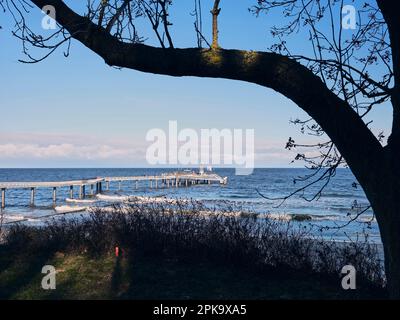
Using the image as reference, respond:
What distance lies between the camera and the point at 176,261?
8461 millimetres

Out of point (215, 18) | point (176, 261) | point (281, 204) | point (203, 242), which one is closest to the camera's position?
point (215, 18)

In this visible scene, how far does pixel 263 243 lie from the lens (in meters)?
8.64

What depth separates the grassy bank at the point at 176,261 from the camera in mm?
7145

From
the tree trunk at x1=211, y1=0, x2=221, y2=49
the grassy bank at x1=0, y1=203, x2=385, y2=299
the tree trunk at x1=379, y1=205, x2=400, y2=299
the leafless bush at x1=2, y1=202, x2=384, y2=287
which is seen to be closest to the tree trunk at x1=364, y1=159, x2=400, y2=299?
the tree trunk at x1=379, y1=205, x2=400, y2=299

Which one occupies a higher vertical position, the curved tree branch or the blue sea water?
the curved tree branch

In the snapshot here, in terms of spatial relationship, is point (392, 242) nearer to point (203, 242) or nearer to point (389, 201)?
point (389, 201)

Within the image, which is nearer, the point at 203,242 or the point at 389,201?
the point at 389,201

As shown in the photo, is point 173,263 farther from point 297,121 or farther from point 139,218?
point 297,121

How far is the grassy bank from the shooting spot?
7145 mm

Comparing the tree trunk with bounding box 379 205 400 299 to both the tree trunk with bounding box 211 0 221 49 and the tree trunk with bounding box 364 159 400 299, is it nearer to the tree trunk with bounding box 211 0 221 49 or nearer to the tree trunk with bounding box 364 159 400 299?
the tree trunk with bounding box 364 159 400 299

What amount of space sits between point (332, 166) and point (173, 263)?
14.7ft

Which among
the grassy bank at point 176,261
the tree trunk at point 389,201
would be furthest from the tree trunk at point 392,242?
the grassy bank at point 176,261

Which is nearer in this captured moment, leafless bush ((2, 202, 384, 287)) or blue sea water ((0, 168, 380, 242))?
leafless bush ((2, 202, 384, 287))

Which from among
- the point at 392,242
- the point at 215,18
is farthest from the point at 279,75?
the point at 392,242
